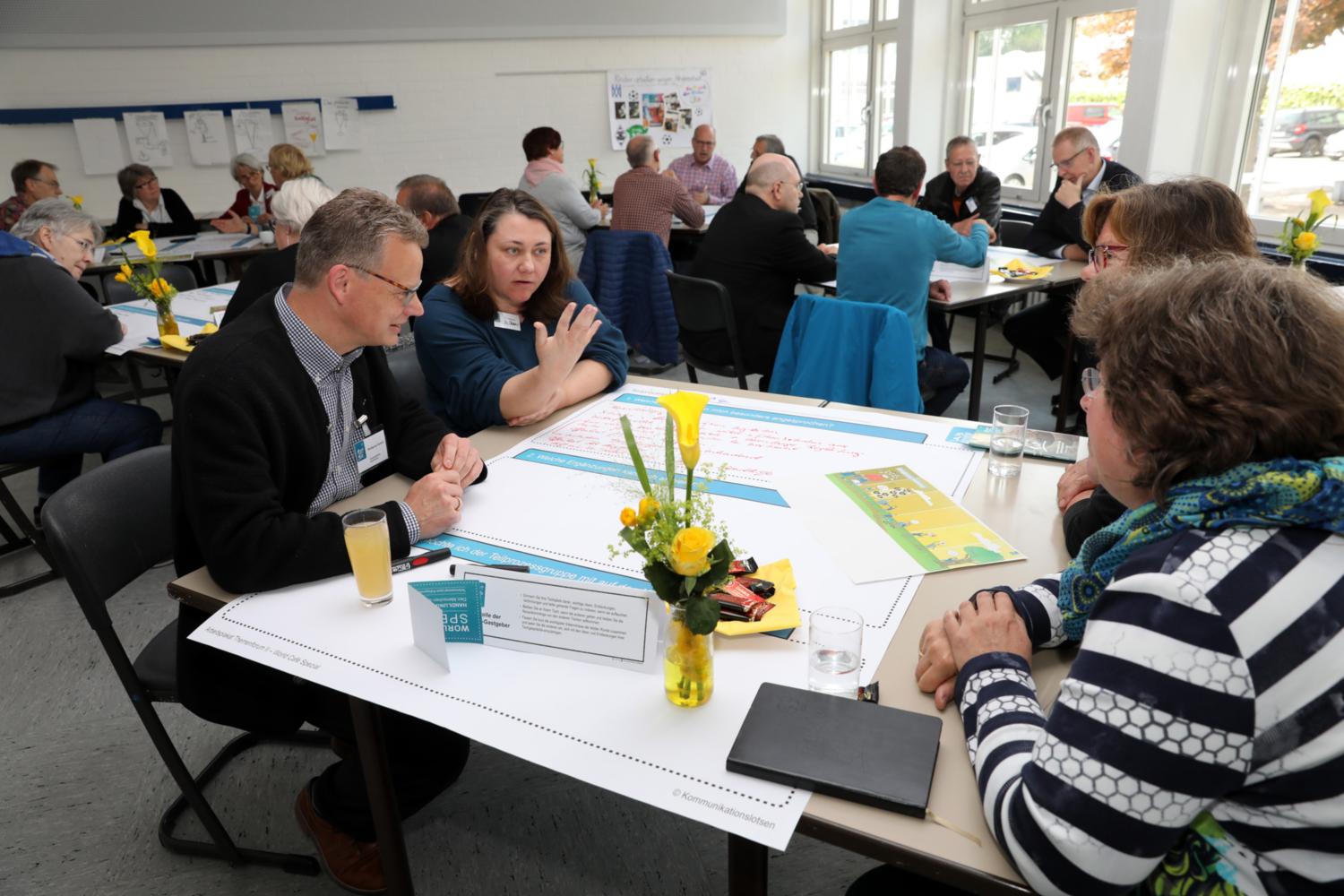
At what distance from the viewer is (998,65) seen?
5.90 metres

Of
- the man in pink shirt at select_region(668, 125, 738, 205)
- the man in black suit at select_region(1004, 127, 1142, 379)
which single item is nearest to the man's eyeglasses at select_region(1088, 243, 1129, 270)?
the man in black suit at select_region(1004, 127, 1142, 379)

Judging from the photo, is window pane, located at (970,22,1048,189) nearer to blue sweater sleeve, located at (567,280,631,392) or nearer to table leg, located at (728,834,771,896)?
blue sweater sleeve, located at (567,280,631,392)

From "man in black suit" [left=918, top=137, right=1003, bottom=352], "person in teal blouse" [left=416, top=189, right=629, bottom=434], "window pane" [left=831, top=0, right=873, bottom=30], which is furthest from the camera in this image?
"window pane" [left=831, top=0, right=873, bottom=30]

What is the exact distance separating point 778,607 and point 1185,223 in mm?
1400

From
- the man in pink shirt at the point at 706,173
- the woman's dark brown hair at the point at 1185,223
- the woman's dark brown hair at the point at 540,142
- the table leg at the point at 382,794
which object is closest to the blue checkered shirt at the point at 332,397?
the table leg at the point at 382,794

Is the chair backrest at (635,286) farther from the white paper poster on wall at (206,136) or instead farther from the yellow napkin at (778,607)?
the white paper poster on wall at (206,136)

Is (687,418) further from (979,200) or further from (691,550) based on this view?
(979,200)

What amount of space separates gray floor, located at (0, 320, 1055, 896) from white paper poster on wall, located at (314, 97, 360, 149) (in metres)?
5.61

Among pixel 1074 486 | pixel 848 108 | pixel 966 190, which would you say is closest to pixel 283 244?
pixel 1074 486

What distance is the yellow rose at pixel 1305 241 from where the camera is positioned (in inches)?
91.0

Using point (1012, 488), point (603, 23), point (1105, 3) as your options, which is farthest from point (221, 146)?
point (1012, 488)

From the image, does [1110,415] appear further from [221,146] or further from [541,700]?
[221,146]

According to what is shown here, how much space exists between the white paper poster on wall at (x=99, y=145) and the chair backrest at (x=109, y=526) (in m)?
6.11

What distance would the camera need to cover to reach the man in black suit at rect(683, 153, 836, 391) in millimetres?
Result: 3549
